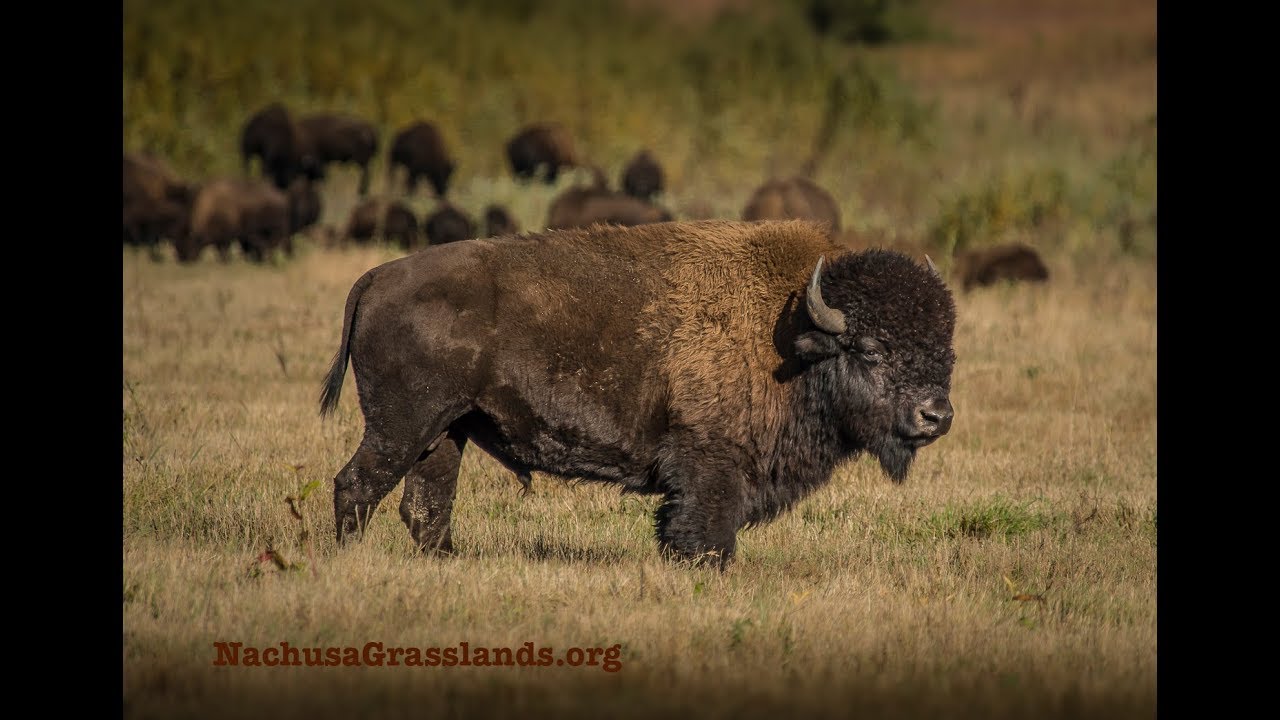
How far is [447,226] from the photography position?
2419 centimetres

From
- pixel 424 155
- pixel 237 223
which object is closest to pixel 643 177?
pixel 424 155

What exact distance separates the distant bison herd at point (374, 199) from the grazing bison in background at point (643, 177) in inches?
1.1

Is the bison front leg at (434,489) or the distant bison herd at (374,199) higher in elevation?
the distant bison herd at (374,199)

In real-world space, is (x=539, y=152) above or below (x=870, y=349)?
above

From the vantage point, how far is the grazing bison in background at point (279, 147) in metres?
30.9

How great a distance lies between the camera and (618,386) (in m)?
7.99

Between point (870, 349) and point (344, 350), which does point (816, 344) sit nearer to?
point (870, 349)

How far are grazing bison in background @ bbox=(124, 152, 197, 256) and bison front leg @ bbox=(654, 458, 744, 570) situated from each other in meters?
17.7

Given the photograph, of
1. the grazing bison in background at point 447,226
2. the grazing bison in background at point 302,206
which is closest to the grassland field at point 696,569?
the grazing bison in background at point 447,226

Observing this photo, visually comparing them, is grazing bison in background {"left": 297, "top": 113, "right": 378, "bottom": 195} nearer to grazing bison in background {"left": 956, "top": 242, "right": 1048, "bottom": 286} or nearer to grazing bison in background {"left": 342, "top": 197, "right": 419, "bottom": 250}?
grazing bison in background {"left": 342, "top": 197, "right": 419, "bottom": 250}

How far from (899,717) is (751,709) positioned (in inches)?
23.5

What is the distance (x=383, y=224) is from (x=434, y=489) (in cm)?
1677

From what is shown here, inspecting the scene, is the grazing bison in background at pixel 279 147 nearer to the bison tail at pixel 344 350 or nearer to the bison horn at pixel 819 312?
the bison tail at pixel 344 350

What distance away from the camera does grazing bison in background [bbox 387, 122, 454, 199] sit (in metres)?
31.6
